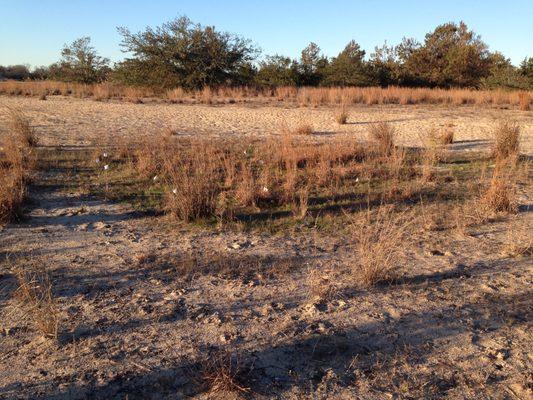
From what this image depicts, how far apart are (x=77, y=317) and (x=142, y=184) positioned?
3.62 meters

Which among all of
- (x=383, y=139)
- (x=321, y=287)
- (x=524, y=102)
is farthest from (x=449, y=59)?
(x=321, y=287)

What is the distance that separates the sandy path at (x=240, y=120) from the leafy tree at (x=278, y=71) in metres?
11.0

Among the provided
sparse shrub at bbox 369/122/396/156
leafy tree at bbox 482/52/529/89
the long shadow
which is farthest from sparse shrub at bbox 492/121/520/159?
leafy tree at bbox 482/52/529/89

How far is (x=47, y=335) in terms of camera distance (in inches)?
119

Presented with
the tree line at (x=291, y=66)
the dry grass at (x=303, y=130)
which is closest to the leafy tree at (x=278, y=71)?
the tree line at (x=291, y=66)

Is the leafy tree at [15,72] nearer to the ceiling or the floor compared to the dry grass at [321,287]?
nearer to the ceiling

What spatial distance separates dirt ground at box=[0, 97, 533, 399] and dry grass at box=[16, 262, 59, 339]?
0.25 ft

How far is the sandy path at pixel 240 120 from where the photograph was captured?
10.7 meters

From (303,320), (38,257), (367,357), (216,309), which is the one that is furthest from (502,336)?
(38,257)

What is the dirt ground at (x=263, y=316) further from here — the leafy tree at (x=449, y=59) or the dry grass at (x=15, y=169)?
the leafy tree at (x=449, y=59)

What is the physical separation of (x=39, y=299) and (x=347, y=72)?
2671cm

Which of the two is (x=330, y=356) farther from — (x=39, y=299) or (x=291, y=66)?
(x=291, y=66)

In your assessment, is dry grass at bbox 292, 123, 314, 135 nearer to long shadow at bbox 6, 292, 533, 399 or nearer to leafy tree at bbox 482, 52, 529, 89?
long shadow at bbox 6, 292, 533, 399

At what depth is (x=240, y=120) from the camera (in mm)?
13562
